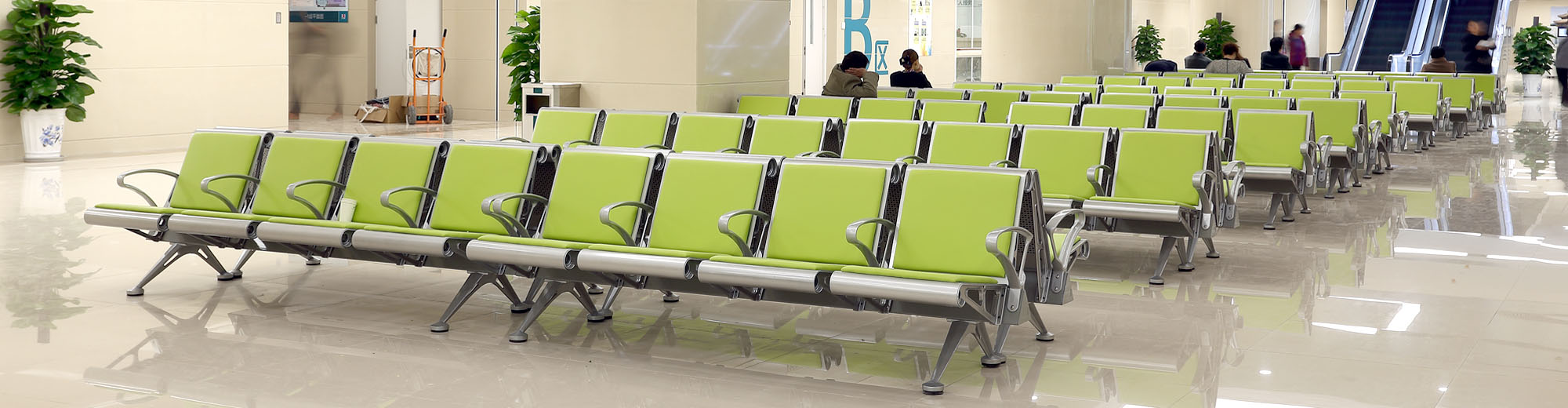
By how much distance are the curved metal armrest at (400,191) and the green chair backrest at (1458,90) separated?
1429 cm

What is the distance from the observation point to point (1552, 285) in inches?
258

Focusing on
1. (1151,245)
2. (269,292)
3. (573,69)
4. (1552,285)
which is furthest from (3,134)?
(1552,285)

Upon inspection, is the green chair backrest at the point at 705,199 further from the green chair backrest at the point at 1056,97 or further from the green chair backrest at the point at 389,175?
the green chair backrest at the point at 1056,97

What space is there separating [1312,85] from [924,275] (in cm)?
1134

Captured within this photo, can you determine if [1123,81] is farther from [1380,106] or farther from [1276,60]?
[1276,60]

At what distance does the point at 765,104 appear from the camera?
10.3 meters

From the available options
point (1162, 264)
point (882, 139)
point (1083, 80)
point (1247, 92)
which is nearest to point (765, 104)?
point (882, 139)

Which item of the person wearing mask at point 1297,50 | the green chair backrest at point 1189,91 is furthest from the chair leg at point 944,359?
the person wearing mask at point 1297,50

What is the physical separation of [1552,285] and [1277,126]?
2487mm

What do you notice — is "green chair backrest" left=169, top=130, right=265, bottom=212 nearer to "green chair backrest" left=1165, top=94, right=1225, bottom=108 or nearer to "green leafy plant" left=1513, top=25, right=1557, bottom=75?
"green chair backrest" left=1165, top=94, right=1225, bottom=108

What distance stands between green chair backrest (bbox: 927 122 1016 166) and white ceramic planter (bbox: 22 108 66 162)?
9792mm

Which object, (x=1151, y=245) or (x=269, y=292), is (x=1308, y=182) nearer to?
(x=1151, y=245)

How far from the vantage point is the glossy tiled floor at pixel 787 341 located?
449 centimetres

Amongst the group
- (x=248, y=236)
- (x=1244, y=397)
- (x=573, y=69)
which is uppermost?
(x=573, y=69)
